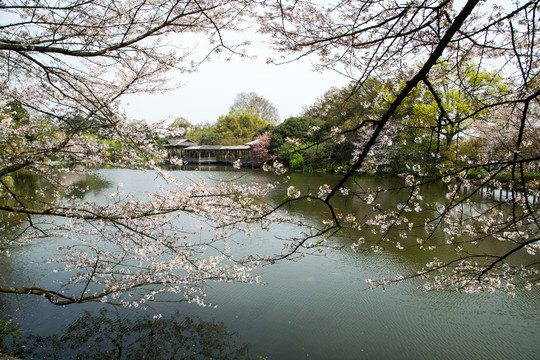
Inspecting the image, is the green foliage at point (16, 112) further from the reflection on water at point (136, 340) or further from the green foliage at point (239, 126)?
the green foliage at point (239, 126)

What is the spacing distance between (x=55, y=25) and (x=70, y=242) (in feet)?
15.4

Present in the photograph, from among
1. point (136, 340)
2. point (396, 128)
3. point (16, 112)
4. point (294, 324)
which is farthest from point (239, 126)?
point (396, 128)

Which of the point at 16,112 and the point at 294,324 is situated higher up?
the point at 16,112

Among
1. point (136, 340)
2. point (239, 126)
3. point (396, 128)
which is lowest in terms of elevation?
point (136, 340)

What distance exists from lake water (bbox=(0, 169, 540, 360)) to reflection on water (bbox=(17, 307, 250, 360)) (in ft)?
0.03

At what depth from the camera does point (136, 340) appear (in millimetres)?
3508

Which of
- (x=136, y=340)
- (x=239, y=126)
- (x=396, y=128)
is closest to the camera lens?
(x=396, y=128)

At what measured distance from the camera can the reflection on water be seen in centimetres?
329

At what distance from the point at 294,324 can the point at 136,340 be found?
1781 mm

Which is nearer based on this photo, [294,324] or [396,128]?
[396,128]

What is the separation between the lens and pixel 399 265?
5.66 metres

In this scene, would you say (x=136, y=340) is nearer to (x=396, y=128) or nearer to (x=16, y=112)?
(x=396, y=128)

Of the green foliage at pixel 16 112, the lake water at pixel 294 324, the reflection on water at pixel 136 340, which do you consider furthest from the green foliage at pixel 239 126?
the reflection on water at pixel 136 340

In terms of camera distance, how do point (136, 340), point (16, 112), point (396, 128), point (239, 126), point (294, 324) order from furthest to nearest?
point (239, 126), point (16, 112), point (294, 324), point (136, 340), point (396, 128)
